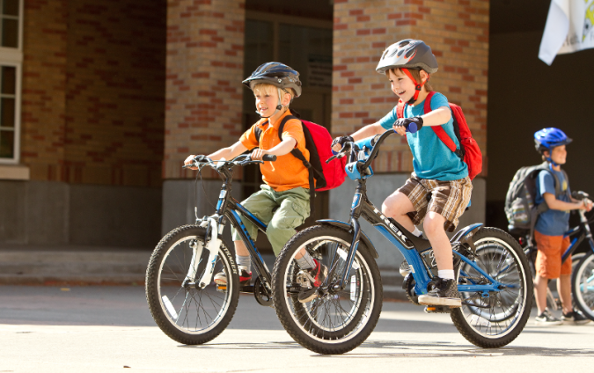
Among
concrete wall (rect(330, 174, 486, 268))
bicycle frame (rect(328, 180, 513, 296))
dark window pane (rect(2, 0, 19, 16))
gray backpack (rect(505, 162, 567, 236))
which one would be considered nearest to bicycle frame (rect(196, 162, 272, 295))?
bicycle frame (rect(328, 180, 513, 296))

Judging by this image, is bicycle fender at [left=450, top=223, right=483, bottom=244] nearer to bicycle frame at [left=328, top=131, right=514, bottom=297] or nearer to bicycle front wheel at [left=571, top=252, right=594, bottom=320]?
bicycle frame at [left=328, top=131, right=514, bottom=297]

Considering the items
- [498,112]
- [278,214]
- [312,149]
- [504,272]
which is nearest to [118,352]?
[278,214]

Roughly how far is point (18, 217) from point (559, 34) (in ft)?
29.3

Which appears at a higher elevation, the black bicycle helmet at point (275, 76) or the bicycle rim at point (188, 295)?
the black bicycle helmet at point (275, 76)

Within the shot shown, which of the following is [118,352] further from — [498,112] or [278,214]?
[498,112]

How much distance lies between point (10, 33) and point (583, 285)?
10223mm

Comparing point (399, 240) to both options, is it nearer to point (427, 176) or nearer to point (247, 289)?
point (427, 176)

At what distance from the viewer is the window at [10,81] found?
1458 cm

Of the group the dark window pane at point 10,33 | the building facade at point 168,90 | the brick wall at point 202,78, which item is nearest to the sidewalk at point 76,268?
the building facade at point 168,90

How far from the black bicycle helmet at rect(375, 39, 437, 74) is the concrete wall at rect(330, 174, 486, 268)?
4.93 m

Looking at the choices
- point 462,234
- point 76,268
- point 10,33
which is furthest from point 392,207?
point 10,33

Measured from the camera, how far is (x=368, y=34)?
10977 millimetres

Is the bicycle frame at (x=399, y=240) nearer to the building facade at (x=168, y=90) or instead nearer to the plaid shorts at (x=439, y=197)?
the plaid shorts at (x=439, y=197)

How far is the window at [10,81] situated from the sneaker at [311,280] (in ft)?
33.6
